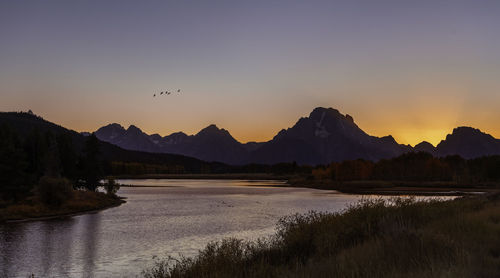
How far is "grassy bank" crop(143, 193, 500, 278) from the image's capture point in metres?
10.1

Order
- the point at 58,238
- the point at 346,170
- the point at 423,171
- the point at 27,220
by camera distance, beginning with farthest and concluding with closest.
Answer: the point at 346,170, the point at 423,171, the point at 27,220, the point at 58,238

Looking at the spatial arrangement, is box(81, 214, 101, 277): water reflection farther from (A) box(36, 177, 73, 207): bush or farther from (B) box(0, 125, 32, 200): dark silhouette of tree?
(B) box(0, 125, 32, 200): dark silhouette of tree

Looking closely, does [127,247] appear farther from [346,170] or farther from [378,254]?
[346,170]

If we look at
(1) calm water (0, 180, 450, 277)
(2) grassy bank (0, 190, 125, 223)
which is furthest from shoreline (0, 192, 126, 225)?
(1) calm water (0, 180, 450, 277)

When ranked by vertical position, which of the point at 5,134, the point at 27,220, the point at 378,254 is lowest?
the point at 27,220

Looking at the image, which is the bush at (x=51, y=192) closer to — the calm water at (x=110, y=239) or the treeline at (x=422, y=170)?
the calm water at (x=110, y=239)

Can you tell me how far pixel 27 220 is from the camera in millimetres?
49469

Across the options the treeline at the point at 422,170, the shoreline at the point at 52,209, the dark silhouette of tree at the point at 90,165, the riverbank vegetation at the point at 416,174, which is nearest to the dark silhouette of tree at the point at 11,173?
the shoreline at the point at 52,209

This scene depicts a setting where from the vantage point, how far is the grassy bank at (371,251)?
1013 centimetres

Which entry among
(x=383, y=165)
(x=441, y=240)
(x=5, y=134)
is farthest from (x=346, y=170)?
(x=441, y=240)

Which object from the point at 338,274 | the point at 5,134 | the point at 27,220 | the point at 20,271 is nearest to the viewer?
the point at 338,274

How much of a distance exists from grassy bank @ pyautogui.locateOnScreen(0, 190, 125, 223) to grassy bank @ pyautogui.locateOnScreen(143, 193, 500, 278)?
42466 mm

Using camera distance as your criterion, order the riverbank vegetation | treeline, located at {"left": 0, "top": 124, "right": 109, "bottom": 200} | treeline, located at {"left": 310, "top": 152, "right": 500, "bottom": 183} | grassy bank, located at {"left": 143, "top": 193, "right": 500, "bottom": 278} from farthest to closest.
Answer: treeline, located at {"left": 310, "top": 152, "right": 500, "bottom": 183}
the riverbank vegetation
treeline, located at {"left": 0, "top": 124, "right": 109, "bottom": 200}
grassy bank, located at {"left": 143, "top": 193, "right": 500, "bottom": 278}

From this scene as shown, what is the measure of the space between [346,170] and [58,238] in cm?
17211
